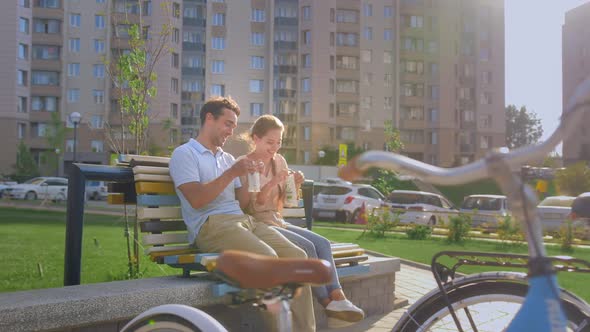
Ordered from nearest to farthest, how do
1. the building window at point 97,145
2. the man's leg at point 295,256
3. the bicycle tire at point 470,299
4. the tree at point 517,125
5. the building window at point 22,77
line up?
the bicycle tire at point 470,299 → the man's leg at point 295,256 → the building window at point 22,77 → the building window at point 97,145 → the tree at point 517,125

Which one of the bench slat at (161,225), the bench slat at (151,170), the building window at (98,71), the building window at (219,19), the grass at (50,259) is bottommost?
the grass at (50,259)

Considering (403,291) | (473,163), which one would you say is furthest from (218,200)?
(403,291)

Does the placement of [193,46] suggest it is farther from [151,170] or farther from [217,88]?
[151,170]

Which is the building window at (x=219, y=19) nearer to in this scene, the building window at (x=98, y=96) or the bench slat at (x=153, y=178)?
the building window at (x=98, y=96)

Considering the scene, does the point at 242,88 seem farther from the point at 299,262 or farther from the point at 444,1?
the point at 299,262

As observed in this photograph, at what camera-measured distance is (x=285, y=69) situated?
65.1 metres

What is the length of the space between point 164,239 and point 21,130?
213ft

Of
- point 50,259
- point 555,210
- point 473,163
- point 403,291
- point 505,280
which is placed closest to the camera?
point 473,163

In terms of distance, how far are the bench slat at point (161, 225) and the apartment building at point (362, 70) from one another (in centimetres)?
5614

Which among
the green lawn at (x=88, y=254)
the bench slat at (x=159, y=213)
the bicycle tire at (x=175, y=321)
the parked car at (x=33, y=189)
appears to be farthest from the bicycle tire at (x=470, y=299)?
the parked car at (x=33, y=189)

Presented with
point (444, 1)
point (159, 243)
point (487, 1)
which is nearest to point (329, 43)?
point (444, 1)

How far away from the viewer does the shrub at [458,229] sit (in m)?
15.2

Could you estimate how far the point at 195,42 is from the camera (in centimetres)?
6581

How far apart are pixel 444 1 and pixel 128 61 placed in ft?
215
